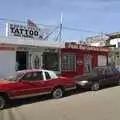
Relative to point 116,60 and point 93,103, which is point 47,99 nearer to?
point 93,103

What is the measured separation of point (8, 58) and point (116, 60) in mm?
14986

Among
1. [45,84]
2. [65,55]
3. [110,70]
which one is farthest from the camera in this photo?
[65,55]

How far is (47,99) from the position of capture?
654 inches

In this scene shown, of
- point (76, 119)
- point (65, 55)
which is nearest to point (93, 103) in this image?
point (76, 119)

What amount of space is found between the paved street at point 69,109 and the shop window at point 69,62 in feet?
32.6

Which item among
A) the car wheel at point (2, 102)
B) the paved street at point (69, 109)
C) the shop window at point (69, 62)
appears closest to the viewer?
the paved street at point (69, 109)

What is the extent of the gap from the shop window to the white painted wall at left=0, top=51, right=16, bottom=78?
17.0 feet

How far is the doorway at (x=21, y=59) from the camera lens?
76.0 ft

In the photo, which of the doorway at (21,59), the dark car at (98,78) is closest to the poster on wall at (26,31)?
the doorway at (21,59)

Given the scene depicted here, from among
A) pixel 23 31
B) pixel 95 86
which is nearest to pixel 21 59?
pixel 23 31

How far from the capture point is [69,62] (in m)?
27.0

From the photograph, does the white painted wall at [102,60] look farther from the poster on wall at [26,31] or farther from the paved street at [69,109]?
the paved street at [69,109]

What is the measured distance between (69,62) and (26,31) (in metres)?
5.26

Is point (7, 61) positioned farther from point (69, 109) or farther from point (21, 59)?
point (69, 109)
